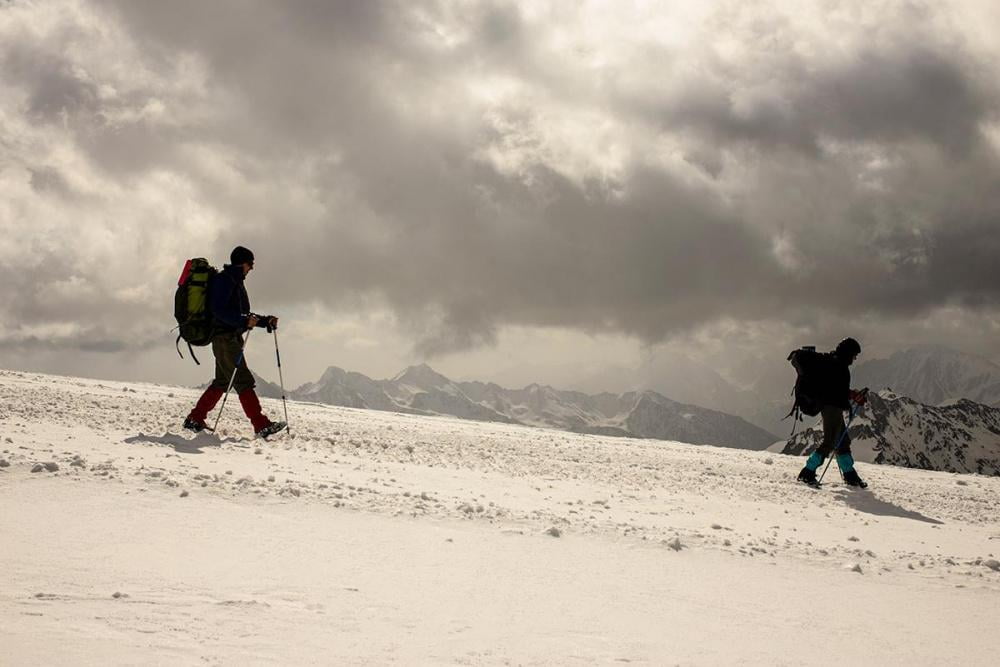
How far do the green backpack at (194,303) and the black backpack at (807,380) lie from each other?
1122cm

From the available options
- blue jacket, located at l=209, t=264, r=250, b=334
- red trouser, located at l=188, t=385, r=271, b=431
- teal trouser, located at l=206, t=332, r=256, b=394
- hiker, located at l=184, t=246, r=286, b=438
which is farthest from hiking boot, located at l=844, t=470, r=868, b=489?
blue jacket, located at l=209, t=264, r=250, b=334

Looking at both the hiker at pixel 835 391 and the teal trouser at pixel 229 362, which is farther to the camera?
the hiker at pixel 835 391

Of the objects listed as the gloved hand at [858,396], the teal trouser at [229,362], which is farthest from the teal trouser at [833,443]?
the teal trouser at [229,362]

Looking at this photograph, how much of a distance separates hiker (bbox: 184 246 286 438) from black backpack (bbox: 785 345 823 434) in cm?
1016

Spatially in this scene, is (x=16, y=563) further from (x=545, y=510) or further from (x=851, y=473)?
(x=851, y=473)

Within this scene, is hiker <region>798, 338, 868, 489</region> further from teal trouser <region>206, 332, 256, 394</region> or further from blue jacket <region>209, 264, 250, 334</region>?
blue jacket <region>209, 264, 250, 334</region>

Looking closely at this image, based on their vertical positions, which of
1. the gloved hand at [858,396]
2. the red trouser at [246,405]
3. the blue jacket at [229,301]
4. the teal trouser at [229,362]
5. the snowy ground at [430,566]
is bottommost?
the snowy ground at [430,566]

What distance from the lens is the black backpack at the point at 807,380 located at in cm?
1299

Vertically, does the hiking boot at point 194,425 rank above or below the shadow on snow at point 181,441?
above

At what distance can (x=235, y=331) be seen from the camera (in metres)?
11.5

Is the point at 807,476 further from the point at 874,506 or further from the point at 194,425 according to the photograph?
the point at 194,425

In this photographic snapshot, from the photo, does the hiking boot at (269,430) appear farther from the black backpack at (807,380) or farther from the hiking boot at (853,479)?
the hiking boot at (853,479)

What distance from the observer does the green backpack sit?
11164mm

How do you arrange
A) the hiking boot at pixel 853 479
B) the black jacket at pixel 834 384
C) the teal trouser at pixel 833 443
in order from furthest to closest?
the black jacket at pixel 834 384 → the teal trouser at pixel 833 443 → the hiking boot at pixel 853 479
